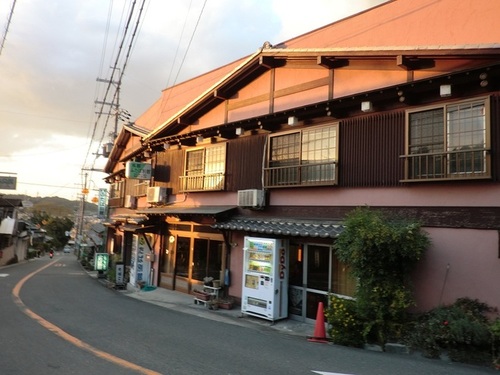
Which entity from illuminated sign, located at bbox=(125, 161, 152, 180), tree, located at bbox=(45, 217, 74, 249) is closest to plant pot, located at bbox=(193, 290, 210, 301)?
illuminated sign, located at bbox=(125, 161, 152, 180)

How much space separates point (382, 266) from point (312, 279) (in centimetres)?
325

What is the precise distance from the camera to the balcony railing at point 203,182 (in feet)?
49.6

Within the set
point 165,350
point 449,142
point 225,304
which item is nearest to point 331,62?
point 449,142

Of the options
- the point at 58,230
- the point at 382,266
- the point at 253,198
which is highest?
the point at 253,198

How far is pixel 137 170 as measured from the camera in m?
19.1

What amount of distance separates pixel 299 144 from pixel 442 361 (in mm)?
7068

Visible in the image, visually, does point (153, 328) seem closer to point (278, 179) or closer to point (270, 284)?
point (270, 284)

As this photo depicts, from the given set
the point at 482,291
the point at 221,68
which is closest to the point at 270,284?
the point at 482,291

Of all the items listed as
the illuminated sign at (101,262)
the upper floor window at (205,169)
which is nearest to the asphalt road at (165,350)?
the upper floor window at (205,169)

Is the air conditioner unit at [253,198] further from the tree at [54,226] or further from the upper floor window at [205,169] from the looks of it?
the tree at [54,226]

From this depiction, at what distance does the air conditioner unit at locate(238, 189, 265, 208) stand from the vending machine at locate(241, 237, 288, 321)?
1.34 meters

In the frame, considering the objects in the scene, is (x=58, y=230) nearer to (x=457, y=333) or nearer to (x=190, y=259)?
(x=190, y=259)

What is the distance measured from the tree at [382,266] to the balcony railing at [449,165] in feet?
4.00

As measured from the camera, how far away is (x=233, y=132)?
14695 mm
